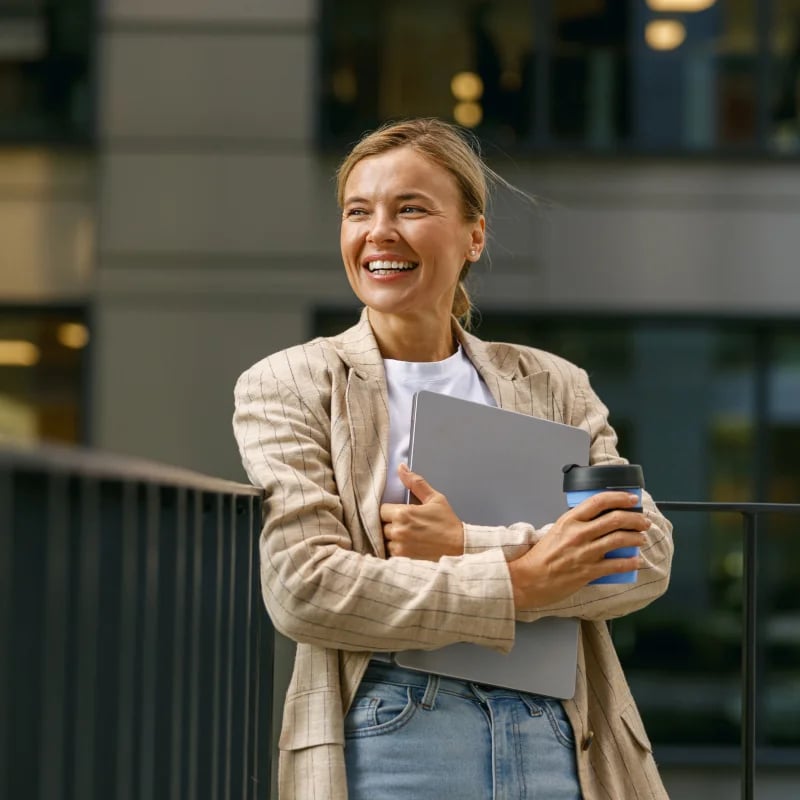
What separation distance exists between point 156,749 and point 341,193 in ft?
4.03

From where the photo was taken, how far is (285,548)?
2094mm

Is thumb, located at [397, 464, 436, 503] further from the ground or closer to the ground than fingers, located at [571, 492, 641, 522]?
further from the ground

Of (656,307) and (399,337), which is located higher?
(656,307)

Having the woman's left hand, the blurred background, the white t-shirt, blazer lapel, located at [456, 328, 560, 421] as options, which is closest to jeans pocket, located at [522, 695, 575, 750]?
the woman's left hand

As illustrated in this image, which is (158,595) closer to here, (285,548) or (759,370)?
(285,548)

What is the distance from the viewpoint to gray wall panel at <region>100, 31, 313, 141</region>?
26.5 ft

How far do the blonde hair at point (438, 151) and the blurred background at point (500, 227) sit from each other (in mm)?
5416

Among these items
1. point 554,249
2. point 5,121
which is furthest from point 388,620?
point 5,121

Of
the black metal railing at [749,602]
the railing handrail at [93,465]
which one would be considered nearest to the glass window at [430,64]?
the black metal railing at [749,602]

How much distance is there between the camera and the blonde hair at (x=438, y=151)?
2.39m

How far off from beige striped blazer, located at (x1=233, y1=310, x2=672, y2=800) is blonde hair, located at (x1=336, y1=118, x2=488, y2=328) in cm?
30

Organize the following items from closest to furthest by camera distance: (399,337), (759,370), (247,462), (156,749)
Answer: (156,749) → (247,462) → (399,337) → (759,370)

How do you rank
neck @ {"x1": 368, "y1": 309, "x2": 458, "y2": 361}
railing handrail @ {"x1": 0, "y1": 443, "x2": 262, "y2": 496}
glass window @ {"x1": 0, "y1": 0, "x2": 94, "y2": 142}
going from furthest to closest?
glass window @ {"x1": 0, "y1": 0, "x2": 94, "y2": 142} → neck @ {"x1": 368, "y1": 309, "x2": 458, "y2": 361} → railing handrail @ {"x1": 0, "y1": 443, "x2": 262, "y2": 496}

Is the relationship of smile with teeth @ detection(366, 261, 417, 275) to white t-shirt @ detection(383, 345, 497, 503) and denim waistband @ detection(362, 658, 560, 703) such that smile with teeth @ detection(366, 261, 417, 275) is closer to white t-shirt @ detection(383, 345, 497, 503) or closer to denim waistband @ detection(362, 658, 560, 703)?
white t-shirt @ detection(383, 345, 497, 503)
